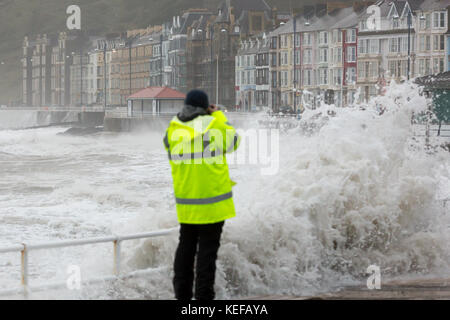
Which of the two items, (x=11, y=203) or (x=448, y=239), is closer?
(x=448, y=239)

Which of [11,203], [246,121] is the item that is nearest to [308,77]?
[246,121]

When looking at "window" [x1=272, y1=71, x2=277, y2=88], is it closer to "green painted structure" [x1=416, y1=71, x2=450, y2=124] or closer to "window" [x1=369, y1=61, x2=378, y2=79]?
"window" [x1=369, y1=61, x2=378, y2=79]

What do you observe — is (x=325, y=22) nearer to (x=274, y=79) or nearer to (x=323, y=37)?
(x=323, y=37)

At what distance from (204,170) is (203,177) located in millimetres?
55

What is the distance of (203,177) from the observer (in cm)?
697

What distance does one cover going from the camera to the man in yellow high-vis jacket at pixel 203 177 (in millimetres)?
6934

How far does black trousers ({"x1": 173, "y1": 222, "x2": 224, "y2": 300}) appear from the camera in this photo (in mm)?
6969

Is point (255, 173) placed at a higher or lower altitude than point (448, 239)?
higher

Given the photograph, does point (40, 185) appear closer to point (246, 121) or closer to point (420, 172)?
point (420, 172)

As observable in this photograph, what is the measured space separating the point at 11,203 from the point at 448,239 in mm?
17692

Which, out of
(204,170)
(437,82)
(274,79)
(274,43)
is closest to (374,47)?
(274,79)

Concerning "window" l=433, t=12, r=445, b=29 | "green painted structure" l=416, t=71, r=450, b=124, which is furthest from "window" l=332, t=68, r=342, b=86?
"green painted structure" l=416, t=71, r=450, b=124

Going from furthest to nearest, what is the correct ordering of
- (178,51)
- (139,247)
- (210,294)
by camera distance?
(178,51) → (139,247) → (210,294)
